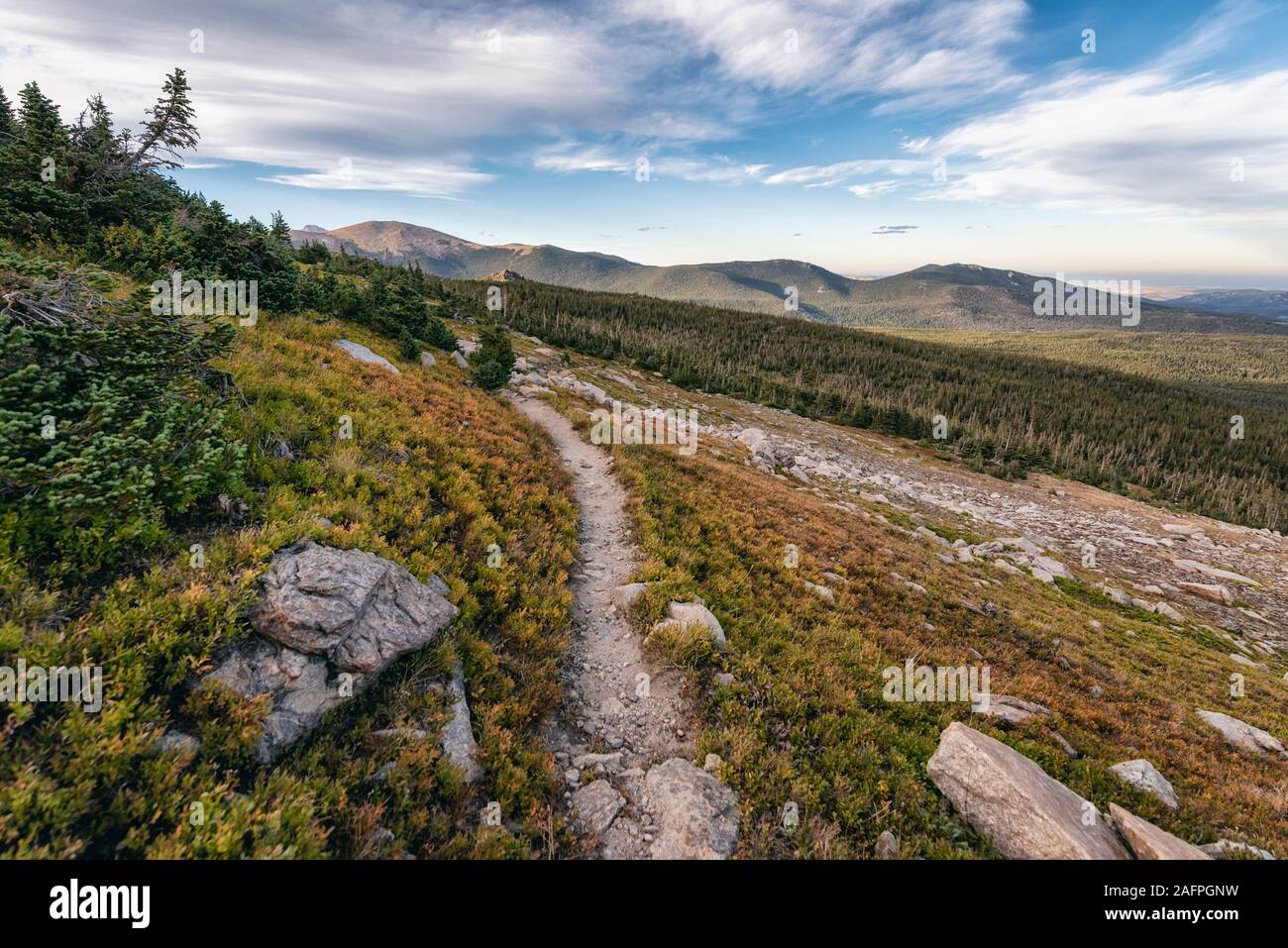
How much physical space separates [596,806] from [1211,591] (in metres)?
31.9

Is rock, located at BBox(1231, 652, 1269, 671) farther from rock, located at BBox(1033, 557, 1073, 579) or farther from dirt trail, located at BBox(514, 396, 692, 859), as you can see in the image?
dirt trail, located at BBox(514, 396, 692, 859)

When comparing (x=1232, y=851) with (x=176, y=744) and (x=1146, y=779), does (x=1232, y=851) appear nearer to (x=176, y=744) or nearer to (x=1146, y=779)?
(x=1146, y=779)

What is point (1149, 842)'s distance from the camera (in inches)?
224

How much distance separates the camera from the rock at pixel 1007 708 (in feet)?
28.3

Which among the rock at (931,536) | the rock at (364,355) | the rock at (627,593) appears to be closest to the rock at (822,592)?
the rock at (627,593)

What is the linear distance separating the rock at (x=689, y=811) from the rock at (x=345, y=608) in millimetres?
3746

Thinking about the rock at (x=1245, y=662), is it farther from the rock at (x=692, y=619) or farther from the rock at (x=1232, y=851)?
the rock at (x=692, y=619)

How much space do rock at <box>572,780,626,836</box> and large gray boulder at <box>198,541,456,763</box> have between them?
2.93 metres

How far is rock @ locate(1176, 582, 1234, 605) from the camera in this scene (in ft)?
71.4

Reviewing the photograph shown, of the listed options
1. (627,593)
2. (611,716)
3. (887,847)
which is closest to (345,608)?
(611,716)

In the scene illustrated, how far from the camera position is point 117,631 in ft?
15.2

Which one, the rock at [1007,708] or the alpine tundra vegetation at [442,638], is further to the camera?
the rock at [1007,708]

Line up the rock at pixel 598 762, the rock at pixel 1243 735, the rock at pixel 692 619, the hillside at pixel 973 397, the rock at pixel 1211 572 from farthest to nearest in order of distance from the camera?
the hillside at pixel 973 397
the rock at pixel 1211 572
the rock at pixel 1243 735
the rock at pixel 692 619
the rock at pixel 598 762

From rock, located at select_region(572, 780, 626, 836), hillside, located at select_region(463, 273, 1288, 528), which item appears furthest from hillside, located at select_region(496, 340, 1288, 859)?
hillside, located at select_region(463, 273, 1288, 528)
